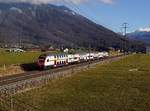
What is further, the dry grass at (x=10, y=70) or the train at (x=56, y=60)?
the train at (x=56, y=60)

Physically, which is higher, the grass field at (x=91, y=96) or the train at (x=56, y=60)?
the train at (x=56, y=60)

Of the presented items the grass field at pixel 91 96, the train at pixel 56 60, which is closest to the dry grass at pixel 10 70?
the train at pixel 56 60

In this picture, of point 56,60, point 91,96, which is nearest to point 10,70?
point 56,60

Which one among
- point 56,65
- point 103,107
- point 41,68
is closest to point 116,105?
point 103,107

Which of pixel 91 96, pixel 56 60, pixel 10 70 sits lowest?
pixel 91 96

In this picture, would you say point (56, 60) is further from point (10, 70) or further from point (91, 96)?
point (91, 96)

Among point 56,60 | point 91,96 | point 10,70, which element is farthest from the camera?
point 56,60

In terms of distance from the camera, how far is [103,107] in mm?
46031

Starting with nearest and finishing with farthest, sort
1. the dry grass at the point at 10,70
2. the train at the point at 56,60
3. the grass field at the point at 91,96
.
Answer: the grass field at the point at 91,96 → the dry grass at the point at 10,70 → the train at the point at 56,60

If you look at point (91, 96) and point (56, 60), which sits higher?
point (56, 60)

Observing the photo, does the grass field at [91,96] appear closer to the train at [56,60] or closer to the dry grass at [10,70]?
the dry grass at [10,70]

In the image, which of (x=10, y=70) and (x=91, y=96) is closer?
(x=91, y=96)

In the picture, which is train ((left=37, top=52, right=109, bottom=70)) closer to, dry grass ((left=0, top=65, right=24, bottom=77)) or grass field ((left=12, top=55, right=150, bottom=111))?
dry grass ((left=0, top=65, right=24, bottom=77))

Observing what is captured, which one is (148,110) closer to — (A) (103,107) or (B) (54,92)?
(A) (103,107)
